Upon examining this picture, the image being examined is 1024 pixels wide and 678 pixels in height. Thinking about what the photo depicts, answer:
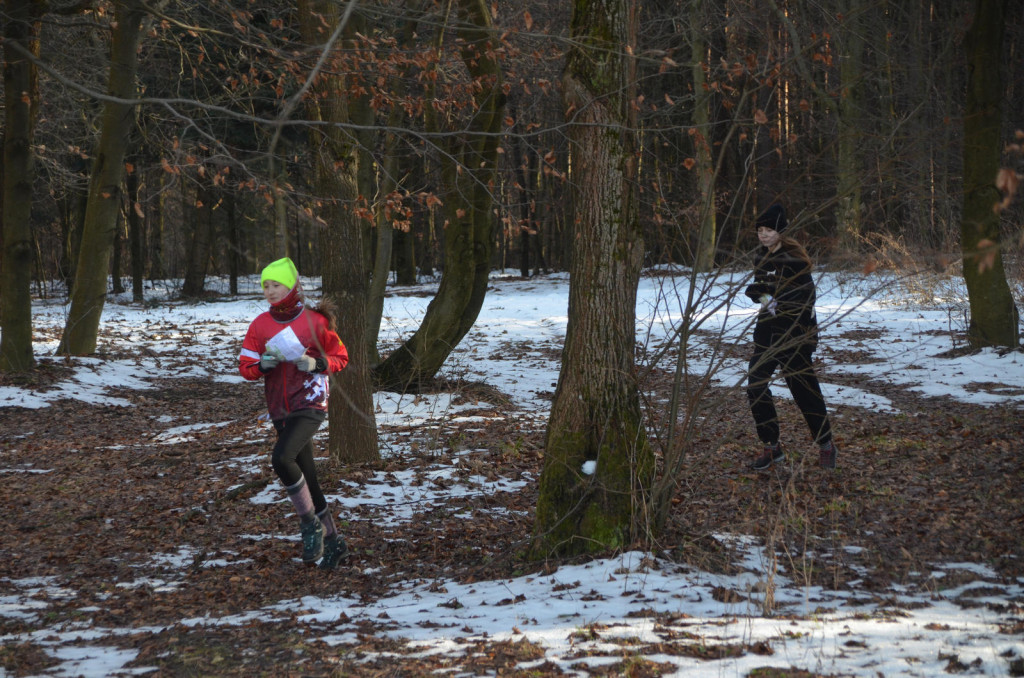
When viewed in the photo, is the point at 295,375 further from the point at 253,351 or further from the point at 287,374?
the point at 253,351

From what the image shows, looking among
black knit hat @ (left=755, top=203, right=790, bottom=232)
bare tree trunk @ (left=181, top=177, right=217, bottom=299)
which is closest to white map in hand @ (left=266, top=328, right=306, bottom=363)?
black knit hat @ (left=755, top=203, right=790, bottom=232)

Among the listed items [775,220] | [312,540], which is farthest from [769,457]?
[312,540]

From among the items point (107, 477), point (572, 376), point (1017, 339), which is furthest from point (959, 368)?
point (107, 477)

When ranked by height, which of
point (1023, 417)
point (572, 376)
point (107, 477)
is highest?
point (572, 376)

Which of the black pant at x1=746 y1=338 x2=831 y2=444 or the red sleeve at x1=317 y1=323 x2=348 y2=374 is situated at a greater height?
the red sleeve at x1=317 y1=323 x2=348 y2=374

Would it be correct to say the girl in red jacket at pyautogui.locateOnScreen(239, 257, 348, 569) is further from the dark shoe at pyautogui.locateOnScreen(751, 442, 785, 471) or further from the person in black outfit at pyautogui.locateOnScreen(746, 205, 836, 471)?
the dark shoe at pyautogui.locateOnScreen(751, 442, 785, 471)

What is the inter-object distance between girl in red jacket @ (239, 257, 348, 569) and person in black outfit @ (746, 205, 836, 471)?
9.46 ft

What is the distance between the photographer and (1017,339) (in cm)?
1162

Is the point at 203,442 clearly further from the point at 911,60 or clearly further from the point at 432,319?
the point at 911,60

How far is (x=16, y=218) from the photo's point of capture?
41.1ft

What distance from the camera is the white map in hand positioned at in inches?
215

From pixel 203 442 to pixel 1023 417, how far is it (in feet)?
28.4

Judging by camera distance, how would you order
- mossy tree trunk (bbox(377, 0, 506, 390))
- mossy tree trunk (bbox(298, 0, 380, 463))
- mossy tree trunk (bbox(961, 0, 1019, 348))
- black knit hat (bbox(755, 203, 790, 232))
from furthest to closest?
mossy tree trunk (bbox(961, 0, 1019, 348)) → mossy tree trunk (bbox(377, 0, 506, 390)) → mossy tree trunk (bbox(298, 0, 380, 463)) → black knit hat (bbox(755, 203, 790, 232))

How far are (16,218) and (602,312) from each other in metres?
10.8
